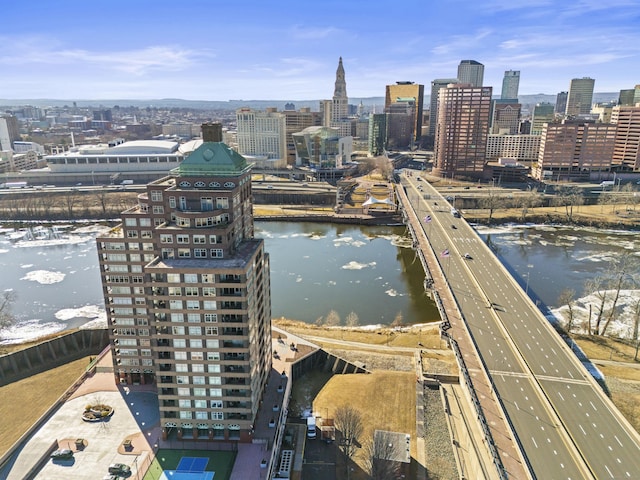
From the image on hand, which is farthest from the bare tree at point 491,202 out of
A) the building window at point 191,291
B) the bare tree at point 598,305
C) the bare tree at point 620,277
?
the building window at point 191,291

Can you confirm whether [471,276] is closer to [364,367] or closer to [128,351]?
[364,367]

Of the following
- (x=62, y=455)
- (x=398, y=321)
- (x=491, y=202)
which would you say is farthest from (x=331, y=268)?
(x=491, y=202)

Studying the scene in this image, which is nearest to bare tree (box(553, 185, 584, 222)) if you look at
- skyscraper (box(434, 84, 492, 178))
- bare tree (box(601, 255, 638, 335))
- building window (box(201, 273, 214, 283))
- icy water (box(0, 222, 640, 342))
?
icy water (box(0, 222, 640, 342))

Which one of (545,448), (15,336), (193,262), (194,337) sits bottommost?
(15,336)

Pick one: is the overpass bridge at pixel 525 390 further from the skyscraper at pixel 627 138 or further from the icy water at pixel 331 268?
the skyscraper at pixel 627 138

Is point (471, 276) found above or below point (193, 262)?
below

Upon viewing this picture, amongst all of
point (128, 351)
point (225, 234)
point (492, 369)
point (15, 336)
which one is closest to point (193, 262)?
point (225, 234)
